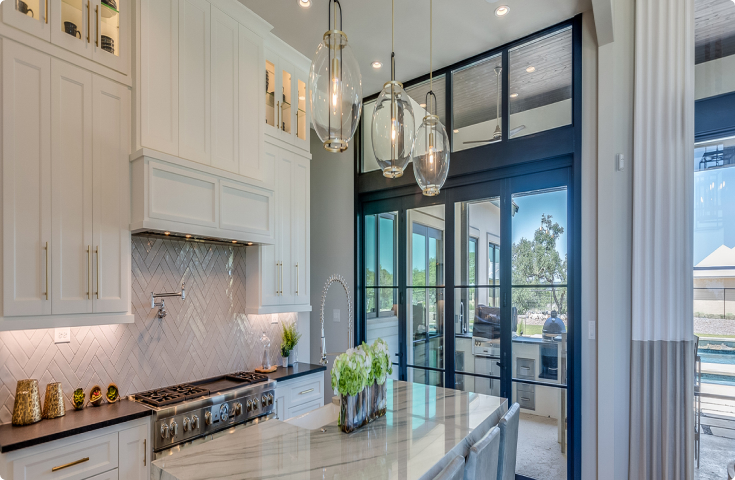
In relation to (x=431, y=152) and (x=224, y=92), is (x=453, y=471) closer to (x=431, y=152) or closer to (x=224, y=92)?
(x=431, y=152)

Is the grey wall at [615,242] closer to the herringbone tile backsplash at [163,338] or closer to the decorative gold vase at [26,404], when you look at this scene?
the herringbone tile backsplash at [163,338]

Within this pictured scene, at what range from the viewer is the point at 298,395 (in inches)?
126

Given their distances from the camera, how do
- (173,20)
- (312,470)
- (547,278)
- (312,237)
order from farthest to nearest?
(312,237)
(547,278)
(173,20)
(312,470)

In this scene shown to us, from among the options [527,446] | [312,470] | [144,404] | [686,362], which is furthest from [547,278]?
[144,404]

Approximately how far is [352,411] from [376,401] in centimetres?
20

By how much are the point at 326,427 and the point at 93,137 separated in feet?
6.41

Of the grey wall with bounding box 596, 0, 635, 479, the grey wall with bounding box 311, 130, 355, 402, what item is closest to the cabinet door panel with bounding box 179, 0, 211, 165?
the grey wall with bounding box 311, 130, 355, 402

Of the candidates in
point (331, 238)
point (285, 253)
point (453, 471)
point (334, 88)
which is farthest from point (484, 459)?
point (331, 238)

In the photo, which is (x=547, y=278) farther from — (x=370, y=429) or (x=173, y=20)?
(x=173, y=20)

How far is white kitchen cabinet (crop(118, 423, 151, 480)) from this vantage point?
2.15 meters

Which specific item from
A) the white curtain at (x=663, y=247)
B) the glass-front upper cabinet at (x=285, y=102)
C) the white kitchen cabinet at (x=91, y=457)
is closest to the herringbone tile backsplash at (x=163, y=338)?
the white kitchen cabinet at (x=91, y=457)

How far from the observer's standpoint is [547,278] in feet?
9.80

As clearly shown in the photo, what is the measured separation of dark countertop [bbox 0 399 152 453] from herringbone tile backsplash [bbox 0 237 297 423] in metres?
0.15

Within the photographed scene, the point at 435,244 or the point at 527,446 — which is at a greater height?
the point at 435,244
